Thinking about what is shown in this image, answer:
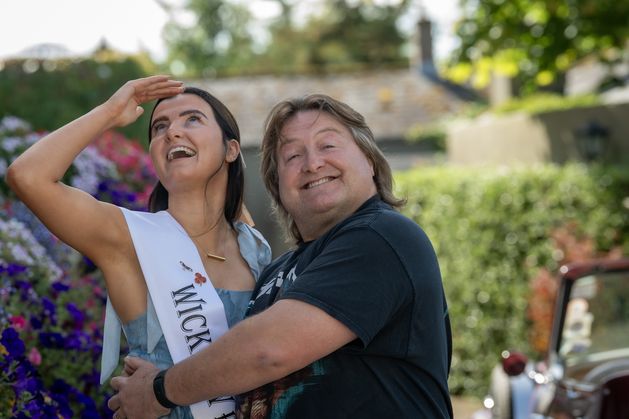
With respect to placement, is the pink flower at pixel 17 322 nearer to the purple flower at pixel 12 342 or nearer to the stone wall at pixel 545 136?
the purple flower at pixel 12 342

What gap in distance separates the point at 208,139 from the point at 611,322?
286 centimetres

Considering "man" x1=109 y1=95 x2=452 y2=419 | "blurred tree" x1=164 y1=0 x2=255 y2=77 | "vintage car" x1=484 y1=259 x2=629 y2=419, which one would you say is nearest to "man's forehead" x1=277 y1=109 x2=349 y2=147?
"man" x1=109 y1=95 x2=452 y2=419

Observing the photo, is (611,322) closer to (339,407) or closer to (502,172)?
(339,407)

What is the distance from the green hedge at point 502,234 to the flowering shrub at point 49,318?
4.18 meters

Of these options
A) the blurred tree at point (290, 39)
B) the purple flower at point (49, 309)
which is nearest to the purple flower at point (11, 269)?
the purple flower at point (49, 309)

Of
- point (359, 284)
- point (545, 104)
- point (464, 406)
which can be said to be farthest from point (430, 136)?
point (359, 284)

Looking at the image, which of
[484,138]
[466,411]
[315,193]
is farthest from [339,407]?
[484,138]

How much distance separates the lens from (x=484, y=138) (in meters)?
15.3

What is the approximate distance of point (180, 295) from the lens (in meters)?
2.66

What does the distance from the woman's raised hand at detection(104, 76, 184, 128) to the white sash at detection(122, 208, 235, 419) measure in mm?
300

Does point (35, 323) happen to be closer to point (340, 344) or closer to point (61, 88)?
point (340, 344)

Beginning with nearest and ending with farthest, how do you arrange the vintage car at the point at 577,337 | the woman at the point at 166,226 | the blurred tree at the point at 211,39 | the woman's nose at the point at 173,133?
the woman at the point at 166,226 < the woman's nose at the point at 173,133 < the vintage car at the point at 577,337 < the blurred tree at the point at 211,39

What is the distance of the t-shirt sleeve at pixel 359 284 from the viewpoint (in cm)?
220

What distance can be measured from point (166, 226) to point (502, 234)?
6.76m
